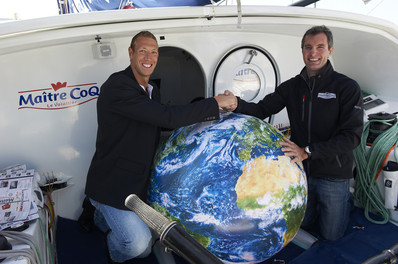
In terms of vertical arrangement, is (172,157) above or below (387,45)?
below

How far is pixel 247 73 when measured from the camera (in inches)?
136

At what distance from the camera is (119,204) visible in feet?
7.13

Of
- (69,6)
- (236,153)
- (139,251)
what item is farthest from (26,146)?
(69,6)

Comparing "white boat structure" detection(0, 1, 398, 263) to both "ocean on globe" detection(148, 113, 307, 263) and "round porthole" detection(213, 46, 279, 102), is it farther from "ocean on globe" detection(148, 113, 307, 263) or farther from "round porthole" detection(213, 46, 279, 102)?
"ocean on globe" detection(148, 113, 307, 263)

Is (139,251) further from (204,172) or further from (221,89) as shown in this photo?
(221,89)

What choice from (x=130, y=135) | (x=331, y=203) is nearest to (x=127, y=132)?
(x=130, y=135)

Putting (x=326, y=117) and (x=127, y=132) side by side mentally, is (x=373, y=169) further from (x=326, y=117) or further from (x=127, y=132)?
(x=127, y=132)

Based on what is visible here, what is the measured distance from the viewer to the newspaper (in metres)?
2.00

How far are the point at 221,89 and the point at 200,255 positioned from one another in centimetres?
265

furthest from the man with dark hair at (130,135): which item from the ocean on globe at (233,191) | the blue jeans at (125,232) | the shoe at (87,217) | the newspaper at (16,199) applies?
the shoe at (87,217)

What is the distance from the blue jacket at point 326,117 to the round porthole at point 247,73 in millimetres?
738

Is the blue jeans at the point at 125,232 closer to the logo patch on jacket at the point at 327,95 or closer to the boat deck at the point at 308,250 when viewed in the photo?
the boat deck at the point at 308,250

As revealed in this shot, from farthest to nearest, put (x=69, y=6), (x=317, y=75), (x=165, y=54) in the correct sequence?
1. (x=69, y=6)
2. (x=165, y=54)
3. (x=317, y=75)

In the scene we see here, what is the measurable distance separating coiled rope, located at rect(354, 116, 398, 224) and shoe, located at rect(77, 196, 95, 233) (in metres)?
2.70
